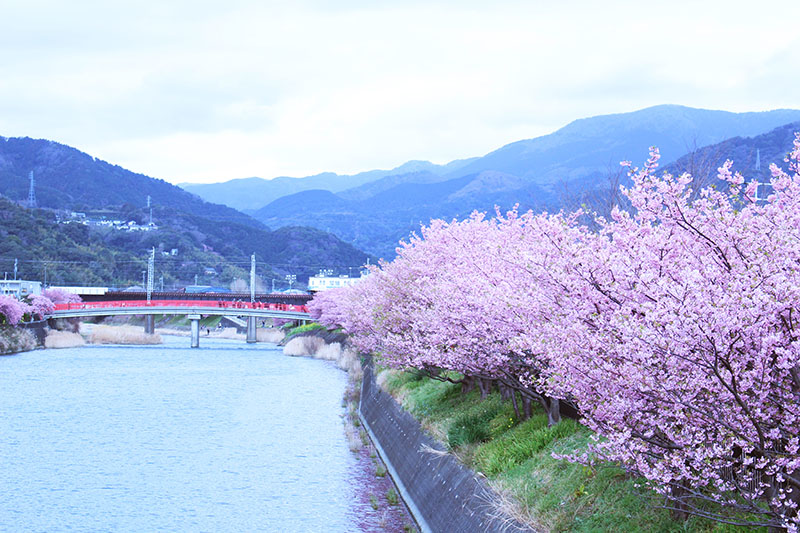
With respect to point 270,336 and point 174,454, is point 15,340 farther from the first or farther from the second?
point 174,454

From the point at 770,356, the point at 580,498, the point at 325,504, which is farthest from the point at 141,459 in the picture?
the point at 770,356

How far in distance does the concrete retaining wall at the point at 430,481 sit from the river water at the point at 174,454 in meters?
1.61

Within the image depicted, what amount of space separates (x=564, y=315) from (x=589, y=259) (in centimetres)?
180

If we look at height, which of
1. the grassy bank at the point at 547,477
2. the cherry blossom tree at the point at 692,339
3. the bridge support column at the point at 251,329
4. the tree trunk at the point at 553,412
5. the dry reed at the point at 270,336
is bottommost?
the dry reed at the point at 270,336

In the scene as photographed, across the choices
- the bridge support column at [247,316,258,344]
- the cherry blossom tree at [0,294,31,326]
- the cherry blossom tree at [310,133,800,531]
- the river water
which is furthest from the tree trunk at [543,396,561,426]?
the bridge support column at [247,316,258,344]

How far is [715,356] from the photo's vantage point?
917 centimetres

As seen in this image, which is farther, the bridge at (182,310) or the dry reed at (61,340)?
the bridge at (182,310)

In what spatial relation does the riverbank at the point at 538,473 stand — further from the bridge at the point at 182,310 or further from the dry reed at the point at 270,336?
the dry reed at the point at 270,336

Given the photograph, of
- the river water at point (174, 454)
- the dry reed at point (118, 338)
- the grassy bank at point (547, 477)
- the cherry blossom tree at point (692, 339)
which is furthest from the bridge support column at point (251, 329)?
the cherry blossom tree at point (692, 339)

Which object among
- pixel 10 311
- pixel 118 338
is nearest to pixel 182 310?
pixel 118 338

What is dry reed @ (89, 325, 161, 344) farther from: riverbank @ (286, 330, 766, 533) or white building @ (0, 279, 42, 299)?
riverbank @ (286, 330, 766, 533)

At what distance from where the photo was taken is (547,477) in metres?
15.7

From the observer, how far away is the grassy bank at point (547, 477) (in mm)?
12586

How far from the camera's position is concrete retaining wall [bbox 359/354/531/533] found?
1675 centimetres
